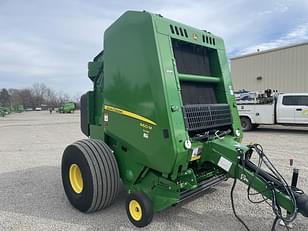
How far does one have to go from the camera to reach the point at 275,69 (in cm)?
2378

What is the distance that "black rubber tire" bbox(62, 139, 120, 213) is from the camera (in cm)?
348

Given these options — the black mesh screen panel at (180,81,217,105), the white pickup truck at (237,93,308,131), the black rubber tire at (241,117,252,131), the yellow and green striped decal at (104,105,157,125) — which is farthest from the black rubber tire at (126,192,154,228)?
the black rubber tire at (241,117,252,131)

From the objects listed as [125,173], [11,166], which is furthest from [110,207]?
[11,166]

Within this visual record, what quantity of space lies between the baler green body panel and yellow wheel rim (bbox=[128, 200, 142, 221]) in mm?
194

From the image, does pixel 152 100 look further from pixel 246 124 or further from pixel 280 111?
pixel 246 124

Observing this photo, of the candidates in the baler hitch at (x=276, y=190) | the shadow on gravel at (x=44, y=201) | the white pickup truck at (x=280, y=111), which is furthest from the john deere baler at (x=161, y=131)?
the white pickup truck at (x=280, y=111)

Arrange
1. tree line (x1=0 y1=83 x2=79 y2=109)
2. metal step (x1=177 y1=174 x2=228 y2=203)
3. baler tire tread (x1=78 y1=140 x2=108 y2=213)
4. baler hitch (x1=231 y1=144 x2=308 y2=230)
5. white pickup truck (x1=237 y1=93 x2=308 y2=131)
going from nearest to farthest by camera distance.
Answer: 1. baler hitch (x1=231 y1=144 x2=308 y2=230)
2. metal step (x1=177 y1=174 x2=228 y2=203)
3. baler tire tread (x1=78 y1=140 x2=108 y2=213)
4. white pickup truck (x1=237 y1=93 x2=308 y2=131)
5. tree line (x1=0 y1=83 x2=79 y2=109)

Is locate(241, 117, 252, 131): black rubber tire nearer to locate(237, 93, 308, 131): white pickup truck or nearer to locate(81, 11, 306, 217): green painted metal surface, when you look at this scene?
locate(237, 93, 308, 131): white pickup truck

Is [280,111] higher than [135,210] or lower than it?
higher

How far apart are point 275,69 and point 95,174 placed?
23.7 meters

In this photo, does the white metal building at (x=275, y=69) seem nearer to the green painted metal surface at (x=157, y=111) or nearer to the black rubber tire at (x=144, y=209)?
the green painted metal surface at (x=157, y=111)

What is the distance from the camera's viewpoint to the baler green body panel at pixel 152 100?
302 cm

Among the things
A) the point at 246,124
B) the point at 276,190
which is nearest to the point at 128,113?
the point at 276,190

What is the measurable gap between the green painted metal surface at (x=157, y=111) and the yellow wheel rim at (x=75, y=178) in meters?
0.59
